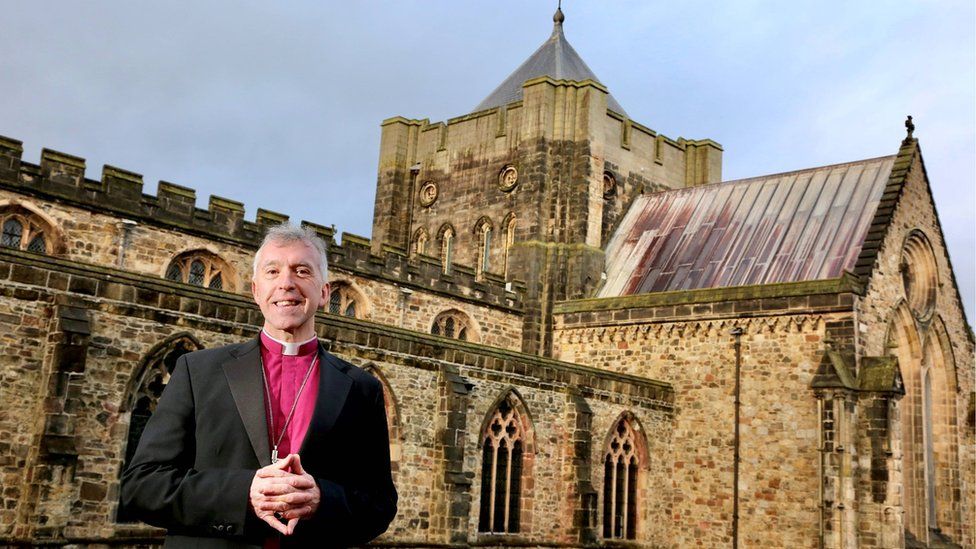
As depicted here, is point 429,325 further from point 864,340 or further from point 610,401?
point 864,340

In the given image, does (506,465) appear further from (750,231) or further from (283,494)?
(283,494)

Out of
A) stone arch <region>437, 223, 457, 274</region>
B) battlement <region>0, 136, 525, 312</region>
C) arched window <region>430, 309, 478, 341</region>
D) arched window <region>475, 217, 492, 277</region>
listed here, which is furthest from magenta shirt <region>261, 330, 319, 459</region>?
stone arch <region>437, 223, 457, 274</region>

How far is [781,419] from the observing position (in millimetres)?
21984

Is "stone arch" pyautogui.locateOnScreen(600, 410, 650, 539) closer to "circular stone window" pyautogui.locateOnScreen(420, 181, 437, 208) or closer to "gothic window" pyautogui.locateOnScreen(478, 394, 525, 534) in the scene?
"gothic window" pyautogui.locateOnScreen(478, 394, 525, 534)

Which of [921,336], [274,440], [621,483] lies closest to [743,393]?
[621,483]

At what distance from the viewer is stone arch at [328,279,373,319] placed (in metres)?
23.8

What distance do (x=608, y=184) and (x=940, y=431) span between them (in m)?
10.9

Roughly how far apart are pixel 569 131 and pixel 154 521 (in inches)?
1008

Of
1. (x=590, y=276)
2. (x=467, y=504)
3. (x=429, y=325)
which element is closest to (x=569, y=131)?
(x=590, y=276)

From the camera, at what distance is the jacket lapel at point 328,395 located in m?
3.56

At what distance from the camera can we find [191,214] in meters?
21.3

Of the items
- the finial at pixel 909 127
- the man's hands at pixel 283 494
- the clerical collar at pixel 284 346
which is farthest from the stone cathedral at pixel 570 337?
the man's hands at pixel 283 494

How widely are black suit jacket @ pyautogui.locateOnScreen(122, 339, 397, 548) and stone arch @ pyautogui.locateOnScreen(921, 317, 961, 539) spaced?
77.4 ft

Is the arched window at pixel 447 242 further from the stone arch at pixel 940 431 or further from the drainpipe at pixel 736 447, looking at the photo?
the stone arch at pixel 940 431
